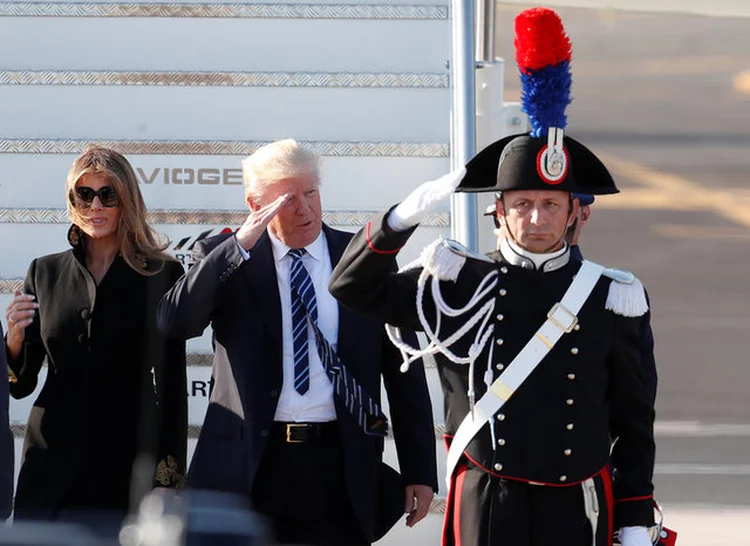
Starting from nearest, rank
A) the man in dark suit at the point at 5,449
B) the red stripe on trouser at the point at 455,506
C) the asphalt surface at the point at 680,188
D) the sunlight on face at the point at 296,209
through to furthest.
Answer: the red stripe on trouser at the point at 455,506
the man in dark suit at the point at 5,449
the sunlight on face at the point at 296,209
the asphalt surface at the point at 680,188

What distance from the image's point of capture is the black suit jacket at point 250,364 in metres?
3.91

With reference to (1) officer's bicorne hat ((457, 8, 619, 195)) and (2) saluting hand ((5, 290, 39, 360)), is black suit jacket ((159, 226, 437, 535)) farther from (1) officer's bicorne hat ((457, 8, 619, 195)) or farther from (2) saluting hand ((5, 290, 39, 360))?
(1) officer's bicorne hat ((457, 8, 619, 195))

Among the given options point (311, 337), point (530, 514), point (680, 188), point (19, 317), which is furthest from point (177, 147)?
point (680, 188)

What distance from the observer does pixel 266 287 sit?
3988 mm

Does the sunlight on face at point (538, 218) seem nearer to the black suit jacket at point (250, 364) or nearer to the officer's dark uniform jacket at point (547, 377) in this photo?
the officer's dark uniform jacket at point (547, 377)

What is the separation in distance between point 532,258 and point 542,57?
464 mm

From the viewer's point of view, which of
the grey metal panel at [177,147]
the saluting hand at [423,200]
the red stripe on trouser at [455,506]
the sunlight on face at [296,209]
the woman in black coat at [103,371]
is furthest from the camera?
the grey metal panel at [177,147]

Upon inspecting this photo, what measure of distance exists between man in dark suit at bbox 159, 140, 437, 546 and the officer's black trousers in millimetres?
510

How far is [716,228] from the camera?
46.0 feet

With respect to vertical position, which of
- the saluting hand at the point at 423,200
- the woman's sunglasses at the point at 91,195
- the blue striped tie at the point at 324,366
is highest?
the saluting hand at the point at 423,200

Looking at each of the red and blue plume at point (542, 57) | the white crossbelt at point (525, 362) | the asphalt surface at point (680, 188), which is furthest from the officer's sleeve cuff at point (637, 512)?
the asphalt surface at point (680, 188)

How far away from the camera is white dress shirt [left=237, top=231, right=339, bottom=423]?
Answer: 3.93 meters

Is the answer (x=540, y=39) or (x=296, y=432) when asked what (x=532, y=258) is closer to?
(x=540, y=39)

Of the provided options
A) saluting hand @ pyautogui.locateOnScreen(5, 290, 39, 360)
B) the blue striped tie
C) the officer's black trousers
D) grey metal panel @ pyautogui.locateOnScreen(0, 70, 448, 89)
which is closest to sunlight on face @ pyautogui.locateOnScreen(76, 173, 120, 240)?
saluting hand @ pyautogui.locateOnScreen(5, 290, 39, 360)
